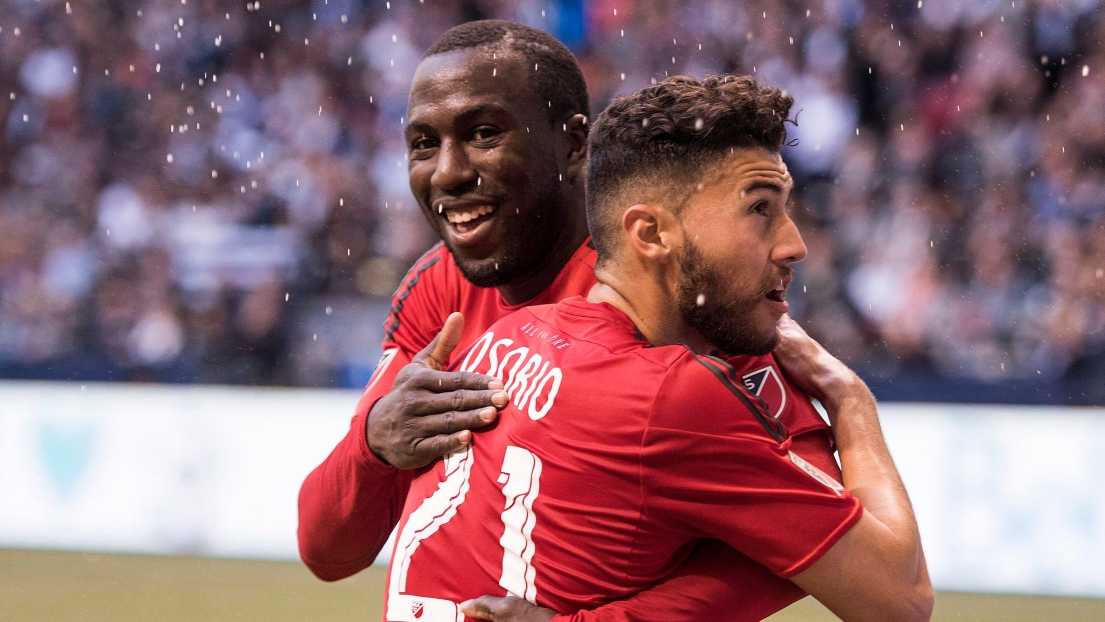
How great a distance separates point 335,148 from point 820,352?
714 cm

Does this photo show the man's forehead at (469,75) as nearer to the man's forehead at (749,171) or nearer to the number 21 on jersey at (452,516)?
the man's forehead at (749,171)

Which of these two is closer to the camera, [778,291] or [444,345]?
[778,291]

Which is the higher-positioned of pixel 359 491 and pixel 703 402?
pixel 703 402

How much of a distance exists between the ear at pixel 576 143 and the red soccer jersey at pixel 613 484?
2.82ft

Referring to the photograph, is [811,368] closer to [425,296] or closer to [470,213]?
[470,213]

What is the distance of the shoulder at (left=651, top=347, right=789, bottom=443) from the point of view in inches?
76.1

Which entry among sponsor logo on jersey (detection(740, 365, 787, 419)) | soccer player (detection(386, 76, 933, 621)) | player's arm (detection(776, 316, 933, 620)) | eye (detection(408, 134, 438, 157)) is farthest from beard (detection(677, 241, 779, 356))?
eye (detection(408, 134, 438, 157))

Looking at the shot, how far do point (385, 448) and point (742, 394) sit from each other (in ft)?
2.72

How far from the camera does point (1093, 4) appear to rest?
26.0 ft

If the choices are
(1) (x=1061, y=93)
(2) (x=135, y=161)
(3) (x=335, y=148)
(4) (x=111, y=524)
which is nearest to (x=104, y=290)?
(2) (x=135, y=161)

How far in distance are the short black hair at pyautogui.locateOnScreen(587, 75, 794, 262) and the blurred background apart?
3.79 meters

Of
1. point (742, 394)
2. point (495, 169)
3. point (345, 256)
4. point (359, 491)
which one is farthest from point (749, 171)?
point (345, 256)

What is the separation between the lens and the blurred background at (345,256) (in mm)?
5664

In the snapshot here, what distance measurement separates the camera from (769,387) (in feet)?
7.75
